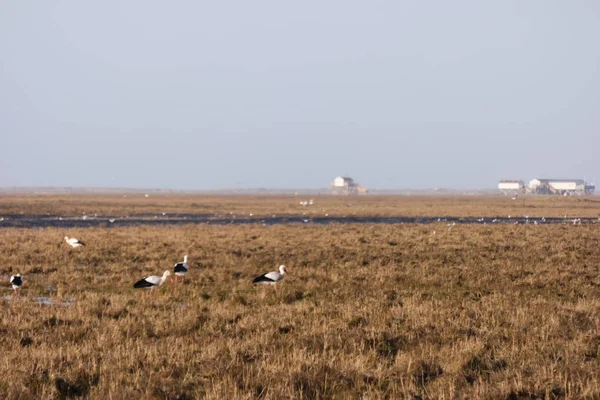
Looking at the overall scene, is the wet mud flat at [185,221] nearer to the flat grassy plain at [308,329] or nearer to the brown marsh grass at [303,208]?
the brown marsh grass at [303,208]

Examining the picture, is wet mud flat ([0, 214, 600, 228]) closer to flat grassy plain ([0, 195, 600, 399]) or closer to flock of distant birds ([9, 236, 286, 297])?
flat grassy plain ([0, 195, 600, 399])

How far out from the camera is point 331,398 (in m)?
7.82

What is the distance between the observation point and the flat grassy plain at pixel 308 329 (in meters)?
8.12

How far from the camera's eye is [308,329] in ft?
38.1

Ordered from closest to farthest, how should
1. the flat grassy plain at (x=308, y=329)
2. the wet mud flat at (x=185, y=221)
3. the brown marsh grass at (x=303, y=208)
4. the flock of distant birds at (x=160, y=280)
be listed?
the flat grassy plain at (x=308, y=329), the flock of distant birds at (x=160, y=280), the wet mud flat at (x=185, y=221), the brown marsh grass at (x=303, y=208)

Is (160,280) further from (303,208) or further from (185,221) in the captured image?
(303,208)

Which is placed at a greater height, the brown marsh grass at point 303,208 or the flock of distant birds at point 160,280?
the flock of distant birds at point 160,280

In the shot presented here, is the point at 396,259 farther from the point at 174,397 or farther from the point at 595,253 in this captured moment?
the point at 174,397

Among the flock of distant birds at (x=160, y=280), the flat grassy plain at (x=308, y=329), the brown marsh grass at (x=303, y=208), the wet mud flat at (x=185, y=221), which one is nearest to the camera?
the flat grassy plain at (x=308, y=329)

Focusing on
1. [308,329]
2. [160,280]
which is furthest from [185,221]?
[308,329]

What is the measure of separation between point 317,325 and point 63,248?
19430mm


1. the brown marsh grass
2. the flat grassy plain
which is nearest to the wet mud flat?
the brown marsh grass

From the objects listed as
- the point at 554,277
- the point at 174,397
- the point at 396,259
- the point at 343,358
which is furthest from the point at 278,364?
the point at 396,259

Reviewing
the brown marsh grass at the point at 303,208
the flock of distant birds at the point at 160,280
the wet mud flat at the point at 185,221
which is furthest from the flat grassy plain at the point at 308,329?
the brown marsh grass at the point at 303,208
